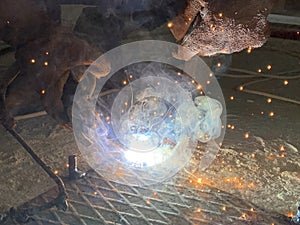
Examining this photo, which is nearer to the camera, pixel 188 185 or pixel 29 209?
pixel 29 209

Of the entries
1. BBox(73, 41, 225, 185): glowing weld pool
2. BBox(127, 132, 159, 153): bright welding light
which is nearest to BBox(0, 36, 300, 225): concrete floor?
BBox(73, 41, 225, 185): glowing weld pool

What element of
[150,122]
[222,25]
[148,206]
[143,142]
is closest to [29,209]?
[148,206]

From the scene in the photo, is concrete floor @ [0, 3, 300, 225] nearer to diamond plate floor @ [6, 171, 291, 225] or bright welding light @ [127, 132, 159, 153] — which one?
diamond plate floor @ [6, 171, 291, 225]

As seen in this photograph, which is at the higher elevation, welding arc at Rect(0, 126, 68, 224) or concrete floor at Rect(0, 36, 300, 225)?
welding arc at Rect(0, 126, 68, 224)

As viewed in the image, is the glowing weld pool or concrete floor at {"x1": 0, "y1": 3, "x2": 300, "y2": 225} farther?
the glowing weld pool

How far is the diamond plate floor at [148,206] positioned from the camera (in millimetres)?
2652

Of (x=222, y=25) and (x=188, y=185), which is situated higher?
Answer: (x=222, y=25)

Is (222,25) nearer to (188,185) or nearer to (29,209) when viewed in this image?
(188,185)

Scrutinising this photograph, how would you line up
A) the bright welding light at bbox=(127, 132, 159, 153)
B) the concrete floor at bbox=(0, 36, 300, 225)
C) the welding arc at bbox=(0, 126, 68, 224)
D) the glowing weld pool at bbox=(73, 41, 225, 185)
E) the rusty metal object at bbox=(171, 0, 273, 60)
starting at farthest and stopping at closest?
the bright welding light at bbox=(127, 132, 159, 153) < the glowing weld pool at bbox=(73, 41, 225, 185) < the concrete floor at bbox=(0, 36, 300, 225) < the welding arc at bbox=(0, 126, 68, 224) < the rusty metal object at bbox=(171, 0, 273, 60)

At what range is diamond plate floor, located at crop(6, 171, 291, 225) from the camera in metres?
2.65

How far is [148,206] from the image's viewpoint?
2.82 meters

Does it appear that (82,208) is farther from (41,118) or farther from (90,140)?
(41,118)

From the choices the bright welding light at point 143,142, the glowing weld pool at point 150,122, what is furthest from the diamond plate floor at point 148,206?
the bright welding light at point 143,142

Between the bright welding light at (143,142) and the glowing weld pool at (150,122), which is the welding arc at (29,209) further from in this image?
the bright welding light at (143,142)
